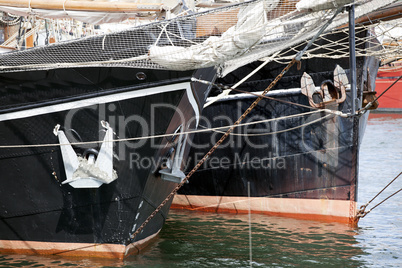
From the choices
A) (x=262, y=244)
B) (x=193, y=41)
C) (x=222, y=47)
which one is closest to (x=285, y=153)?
(x=262, y=244)

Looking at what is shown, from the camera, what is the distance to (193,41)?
6.11 m

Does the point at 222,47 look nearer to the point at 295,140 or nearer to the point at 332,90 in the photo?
the point at 332,90

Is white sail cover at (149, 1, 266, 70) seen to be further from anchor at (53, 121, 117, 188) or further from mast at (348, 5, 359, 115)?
anchor at (53, 121, 117, 188)

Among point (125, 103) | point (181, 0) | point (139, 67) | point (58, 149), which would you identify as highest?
point (181, 0)

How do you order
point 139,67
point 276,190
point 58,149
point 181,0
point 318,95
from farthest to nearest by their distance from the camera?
point 276,190
point 318,95
point 181,0
point 58,149
point 139,67

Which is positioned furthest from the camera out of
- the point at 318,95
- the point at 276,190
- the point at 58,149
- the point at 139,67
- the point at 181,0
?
the point at 276,190

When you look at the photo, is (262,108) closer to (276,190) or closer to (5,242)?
(276,190)

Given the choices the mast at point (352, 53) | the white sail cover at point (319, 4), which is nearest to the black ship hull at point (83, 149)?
the white sail cover at point (319, 4)

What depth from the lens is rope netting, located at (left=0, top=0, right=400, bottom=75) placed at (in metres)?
5.63

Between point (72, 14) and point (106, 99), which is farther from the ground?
point (72, 14)

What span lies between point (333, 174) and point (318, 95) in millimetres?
1408

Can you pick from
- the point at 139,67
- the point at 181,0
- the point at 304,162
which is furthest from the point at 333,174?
the point at 139,67

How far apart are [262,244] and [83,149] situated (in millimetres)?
3041

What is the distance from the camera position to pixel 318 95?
30.7ft
